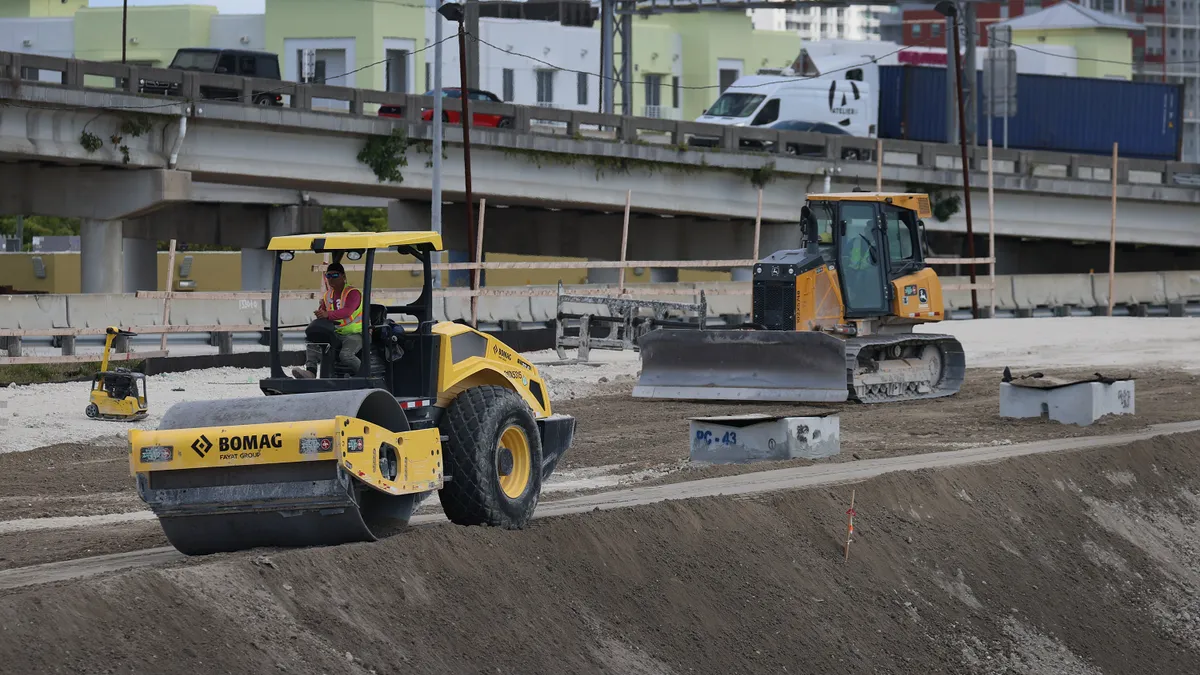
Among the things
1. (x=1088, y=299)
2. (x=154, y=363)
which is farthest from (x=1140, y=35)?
(x=154, y=363)

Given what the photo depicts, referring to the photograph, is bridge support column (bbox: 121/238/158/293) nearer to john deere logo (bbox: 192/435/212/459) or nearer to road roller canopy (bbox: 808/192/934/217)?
road roller canopy (bbox: 808/192/934/217)

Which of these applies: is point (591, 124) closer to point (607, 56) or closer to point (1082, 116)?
point (607, 56)

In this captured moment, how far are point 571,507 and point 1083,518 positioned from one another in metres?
5.09

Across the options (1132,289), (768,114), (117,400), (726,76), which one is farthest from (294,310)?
(726,76)

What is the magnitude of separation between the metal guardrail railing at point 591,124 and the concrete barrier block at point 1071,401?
18.4 metres

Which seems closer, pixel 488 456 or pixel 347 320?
pixel 347 320

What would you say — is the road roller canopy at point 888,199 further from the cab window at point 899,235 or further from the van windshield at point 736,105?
the van windshield at point 736,105

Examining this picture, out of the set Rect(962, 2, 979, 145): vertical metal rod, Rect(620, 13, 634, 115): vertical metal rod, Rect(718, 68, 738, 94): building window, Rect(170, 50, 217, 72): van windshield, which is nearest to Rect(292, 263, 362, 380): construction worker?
Rect(170, 50, 217, 72): van windshield

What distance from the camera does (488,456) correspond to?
10.7 m

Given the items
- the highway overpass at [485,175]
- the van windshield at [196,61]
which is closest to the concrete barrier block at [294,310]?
the highway overpass at [485,175]

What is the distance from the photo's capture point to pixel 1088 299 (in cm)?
3806

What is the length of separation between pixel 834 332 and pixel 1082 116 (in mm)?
33085

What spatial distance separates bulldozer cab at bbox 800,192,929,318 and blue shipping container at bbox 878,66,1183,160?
2948 cm

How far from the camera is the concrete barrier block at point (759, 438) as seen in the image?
16.0 metres
